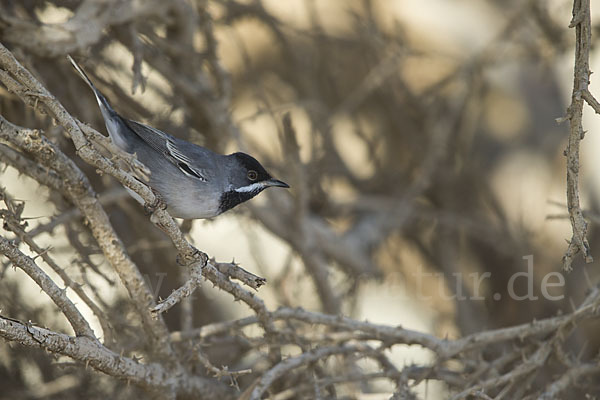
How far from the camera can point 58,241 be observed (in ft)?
16.2

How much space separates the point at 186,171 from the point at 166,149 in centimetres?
18

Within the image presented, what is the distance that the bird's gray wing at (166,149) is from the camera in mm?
3668

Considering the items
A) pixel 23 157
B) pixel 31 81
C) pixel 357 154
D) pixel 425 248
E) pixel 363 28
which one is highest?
pixel 363 28

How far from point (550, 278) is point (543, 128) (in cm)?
151

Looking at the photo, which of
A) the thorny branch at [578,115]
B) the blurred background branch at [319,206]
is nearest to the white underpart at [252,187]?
the blurred background branch at [319,206]

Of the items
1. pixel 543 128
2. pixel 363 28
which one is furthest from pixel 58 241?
A: pixel 543 128

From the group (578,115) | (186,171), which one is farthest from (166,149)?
(578,115)

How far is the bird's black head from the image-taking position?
3826 millimetres

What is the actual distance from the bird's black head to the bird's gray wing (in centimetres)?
22

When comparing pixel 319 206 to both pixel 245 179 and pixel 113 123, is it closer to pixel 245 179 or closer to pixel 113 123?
pixel 245 179

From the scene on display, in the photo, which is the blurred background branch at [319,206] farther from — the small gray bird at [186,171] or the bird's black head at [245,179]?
the bird's black head at [245,179]

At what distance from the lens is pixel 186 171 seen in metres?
3.66

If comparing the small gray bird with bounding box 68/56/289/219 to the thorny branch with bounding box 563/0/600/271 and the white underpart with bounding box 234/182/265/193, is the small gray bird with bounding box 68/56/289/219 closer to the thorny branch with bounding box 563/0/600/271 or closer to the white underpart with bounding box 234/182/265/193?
the white underpart with bounding box 234/182/265/193

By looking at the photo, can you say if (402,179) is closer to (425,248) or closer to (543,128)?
(425,248)
